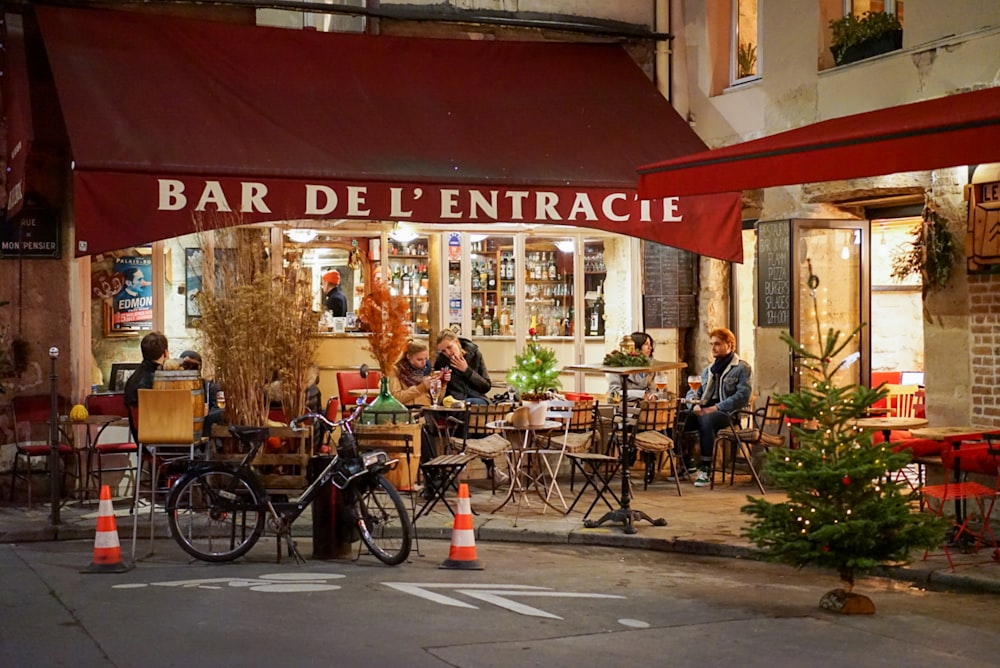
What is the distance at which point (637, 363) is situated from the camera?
12.7 metres

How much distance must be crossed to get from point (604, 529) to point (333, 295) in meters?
5.61

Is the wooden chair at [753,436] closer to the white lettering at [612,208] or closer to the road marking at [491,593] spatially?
the white lettering at [612,208]

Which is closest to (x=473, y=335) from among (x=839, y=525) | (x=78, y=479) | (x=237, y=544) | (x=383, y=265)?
(x=383, y=265)

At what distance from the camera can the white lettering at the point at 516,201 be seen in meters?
12.7

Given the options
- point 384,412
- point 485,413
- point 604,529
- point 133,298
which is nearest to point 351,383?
point 133,298

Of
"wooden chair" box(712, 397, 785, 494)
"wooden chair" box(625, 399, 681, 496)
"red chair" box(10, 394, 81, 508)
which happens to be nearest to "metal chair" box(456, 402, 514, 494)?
"wooden chair" box(625, 399, 681, 496)

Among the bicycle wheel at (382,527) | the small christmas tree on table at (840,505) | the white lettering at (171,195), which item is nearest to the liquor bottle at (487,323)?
the white lettering at (171,195)

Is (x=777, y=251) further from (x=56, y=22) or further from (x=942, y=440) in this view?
(x=56, y=22)

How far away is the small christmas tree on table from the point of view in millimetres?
7914

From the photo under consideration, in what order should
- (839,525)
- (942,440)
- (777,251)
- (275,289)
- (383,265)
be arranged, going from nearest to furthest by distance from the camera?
(839,525), (942,440), (275,289), (777,251), (383,265)

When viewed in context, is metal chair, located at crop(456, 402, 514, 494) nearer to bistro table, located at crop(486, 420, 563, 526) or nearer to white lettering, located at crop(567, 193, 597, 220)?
bistro table, located at crop(486, 420, 563, 526)

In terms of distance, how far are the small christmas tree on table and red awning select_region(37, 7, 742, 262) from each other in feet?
16.8

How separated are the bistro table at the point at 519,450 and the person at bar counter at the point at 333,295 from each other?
346 cm

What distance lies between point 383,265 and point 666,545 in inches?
236
